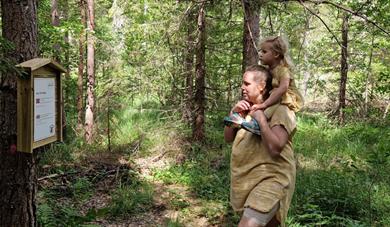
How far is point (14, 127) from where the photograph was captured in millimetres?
3348

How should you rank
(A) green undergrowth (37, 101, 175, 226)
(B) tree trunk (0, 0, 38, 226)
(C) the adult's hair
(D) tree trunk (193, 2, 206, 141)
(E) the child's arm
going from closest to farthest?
(E) the child's arm < (C) the adult's hair < (B) tree trunk (0, 0, 38, 226) < (A) green undergrowth (37, 101, 175, 226) < (D) tree trunk (193, 2, 206, 141)

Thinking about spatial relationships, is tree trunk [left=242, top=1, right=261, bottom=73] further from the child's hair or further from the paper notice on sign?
the paper notice on sign

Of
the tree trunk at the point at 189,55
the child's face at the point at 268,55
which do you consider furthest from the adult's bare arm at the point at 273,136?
the tree trunk at the point at 189,55

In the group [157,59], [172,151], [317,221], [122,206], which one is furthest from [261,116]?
[157,59]

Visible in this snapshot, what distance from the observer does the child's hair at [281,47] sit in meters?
3.21

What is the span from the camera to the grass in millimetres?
5422

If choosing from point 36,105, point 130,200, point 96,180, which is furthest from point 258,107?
point 96,180

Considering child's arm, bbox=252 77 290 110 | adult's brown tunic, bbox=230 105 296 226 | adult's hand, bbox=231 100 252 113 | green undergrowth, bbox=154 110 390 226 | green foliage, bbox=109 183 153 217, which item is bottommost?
green foliage, bbox=109 183 153 217

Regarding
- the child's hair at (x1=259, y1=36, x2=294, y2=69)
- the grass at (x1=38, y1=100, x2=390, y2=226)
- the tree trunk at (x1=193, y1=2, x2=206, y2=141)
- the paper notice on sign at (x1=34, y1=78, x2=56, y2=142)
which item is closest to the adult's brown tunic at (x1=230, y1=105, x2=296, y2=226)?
the child's hair at (x1=259, y1=36, x2=294, y2=69)

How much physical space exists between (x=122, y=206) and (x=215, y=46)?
4.87 m

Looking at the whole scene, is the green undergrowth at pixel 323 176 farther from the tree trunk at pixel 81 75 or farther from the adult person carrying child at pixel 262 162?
the tree trunk at pixel 81 75

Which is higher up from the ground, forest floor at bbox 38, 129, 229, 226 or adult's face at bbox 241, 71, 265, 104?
adult's face at bbox 241, 71, 265, 104

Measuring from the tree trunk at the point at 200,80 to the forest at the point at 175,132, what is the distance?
0.08 ft

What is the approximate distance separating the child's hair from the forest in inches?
21.7
